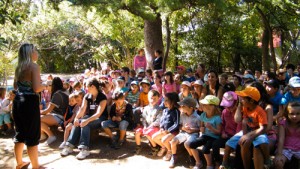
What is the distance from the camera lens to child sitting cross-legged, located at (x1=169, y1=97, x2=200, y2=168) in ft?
13.9

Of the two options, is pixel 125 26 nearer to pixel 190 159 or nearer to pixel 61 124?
pixel 61 124

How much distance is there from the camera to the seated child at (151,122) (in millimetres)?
4707

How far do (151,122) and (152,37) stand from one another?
11.3ft

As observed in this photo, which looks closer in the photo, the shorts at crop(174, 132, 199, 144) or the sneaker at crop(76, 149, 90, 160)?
the shorts at crop(174, 132, 199, 144)

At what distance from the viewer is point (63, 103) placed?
5543 millimetres

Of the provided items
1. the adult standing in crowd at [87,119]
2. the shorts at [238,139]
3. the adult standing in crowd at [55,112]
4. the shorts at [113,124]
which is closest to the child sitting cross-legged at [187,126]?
the shorts at [238,139]

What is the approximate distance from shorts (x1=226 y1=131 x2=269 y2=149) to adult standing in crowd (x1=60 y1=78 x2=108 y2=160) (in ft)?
7.19

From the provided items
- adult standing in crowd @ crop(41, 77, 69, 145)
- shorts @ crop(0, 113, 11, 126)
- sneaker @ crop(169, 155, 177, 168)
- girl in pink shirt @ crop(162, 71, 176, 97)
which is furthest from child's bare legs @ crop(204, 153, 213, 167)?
shorts @ crop(0, 113, 11, 126)

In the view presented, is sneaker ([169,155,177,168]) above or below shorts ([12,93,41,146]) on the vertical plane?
below

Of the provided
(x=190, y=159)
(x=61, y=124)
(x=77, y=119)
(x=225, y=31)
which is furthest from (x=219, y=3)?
(x=225, y=31)

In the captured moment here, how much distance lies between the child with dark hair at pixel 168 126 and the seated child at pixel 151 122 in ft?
0.50

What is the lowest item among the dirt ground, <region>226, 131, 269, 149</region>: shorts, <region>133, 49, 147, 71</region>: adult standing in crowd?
the dirt ground

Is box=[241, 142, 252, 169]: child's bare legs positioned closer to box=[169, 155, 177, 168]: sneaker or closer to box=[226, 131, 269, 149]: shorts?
box=[226, 131, 269, 149]: shorts

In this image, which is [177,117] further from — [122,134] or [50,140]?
[50,140]
